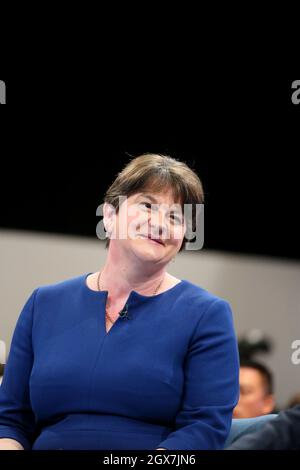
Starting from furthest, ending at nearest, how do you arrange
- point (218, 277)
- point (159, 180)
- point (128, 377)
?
1. point (218, 277)
2. point (159, 180)
3. point (128, 377)

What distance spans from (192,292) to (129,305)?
0.15 metres

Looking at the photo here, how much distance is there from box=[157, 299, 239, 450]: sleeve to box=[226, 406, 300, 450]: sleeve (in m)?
0.21

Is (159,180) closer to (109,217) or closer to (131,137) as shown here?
(109,217)

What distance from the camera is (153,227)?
1.50 m

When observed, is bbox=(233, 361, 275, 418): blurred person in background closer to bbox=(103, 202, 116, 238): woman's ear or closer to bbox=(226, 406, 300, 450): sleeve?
bbox=(103, 202, 116, 238): woman's ear

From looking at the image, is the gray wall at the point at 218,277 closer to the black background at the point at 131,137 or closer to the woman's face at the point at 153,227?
the black background at the point at 131,137

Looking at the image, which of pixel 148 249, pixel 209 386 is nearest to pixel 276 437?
pixel 209 386

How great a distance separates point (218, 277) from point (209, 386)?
98.2 inches

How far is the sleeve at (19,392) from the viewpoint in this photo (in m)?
1.55

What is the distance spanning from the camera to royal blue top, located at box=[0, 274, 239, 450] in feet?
4.58

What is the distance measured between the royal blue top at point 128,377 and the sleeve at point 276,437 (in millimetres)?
214

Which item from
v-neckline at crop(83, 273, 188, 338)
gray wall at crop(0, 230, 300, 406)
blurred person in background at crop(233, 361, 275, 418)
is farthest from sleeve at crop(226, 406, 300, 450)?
gray wall at crop(0, 230, 300, 406)
